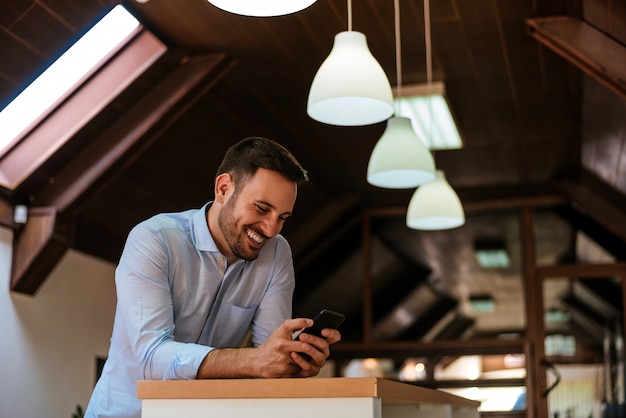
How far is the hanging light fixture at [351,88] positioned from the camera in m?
3.21

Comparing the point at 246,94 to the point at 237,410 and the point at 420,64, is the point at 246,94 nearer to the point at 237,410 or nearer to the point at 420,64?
the point at 420,64

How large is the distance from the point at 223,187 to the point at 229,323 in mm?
351

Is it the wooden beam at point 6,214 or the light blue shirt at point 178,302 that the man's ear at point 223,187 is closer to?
the light blue shirt at point 178,302

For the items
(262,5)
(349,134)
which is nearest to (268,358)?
(262,5)

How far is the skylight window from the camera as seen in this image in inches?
197

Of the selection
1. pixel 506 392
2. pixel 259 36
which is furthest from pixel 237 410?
pixel 506 392

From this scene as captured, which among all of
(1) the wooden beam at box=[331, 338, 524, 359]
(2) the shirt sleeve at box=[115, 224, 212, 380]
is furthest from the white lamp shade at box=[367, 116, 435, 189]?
(1) the wooden beam at box=[331, 338, 524, 359]

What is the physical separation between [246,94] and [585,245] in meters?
3.73

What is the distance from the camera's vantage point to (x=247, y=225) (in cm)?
224

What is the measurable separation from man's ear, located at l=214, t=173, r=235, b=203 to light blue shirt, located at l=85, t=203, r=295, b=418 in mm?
63

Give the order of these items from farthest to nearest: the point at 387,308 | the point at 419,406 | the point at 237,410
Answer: the point at 387,308, the point at 419,406, the point at 237,410

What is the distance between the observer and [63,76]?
16.8 ft

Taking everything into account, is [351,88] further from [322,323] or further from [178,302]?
[322,323]

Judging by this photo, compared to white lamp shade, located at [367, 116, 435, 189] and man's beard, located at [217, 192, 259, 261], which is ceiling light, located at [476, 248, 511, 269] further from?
man's beard, located at [217, 192, 259, 261]
